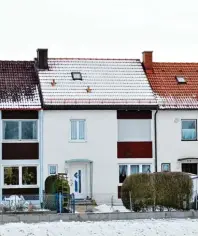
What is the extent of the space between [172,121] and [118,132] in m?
2.88

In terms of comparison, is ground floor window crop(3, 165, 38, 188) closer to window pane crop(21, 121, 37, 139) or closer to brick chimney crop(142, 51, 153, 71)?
window pane crop(21, 121, 37, 139)

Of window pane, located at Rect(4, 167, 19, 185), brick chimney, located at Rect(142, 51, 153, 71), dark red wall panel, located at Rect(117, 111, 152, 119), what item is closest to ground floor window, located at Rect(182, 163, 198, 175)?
dark red wall panel, located at Rect(117, 111, 152, 119)

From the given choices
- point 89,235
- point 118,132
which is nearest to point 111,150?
point 118,132

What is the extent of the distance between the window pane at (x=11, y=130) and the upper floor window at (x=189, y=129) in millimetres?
8618

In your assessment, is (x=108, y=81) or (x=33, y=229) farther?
(x=108, y=81)

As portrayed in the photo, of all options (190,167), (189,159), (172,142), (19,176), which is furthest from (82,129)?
(190,167)

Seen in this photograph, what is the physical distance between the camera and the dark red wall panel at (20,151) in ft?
143

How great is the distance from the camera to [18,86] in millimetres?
45188

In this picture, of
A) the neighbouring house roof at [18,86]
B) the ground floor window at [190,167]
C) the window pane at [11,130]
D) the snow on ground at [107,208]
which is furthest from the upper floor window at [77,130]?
the ground floor window at [190,167]

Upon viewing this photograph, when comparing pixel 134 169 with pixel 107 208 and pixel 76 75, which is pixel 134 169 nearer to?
pixel 107 208

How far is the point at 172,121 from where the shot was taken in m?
45.2

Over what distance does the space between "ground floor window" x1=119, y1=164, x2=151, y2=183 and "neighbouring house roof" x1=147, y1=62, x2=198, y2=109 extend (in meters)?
3.19

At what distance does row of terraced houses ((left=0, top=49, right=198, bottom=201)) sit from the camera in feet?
143

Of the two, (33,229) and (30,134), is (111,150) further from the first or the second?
(33,229)
